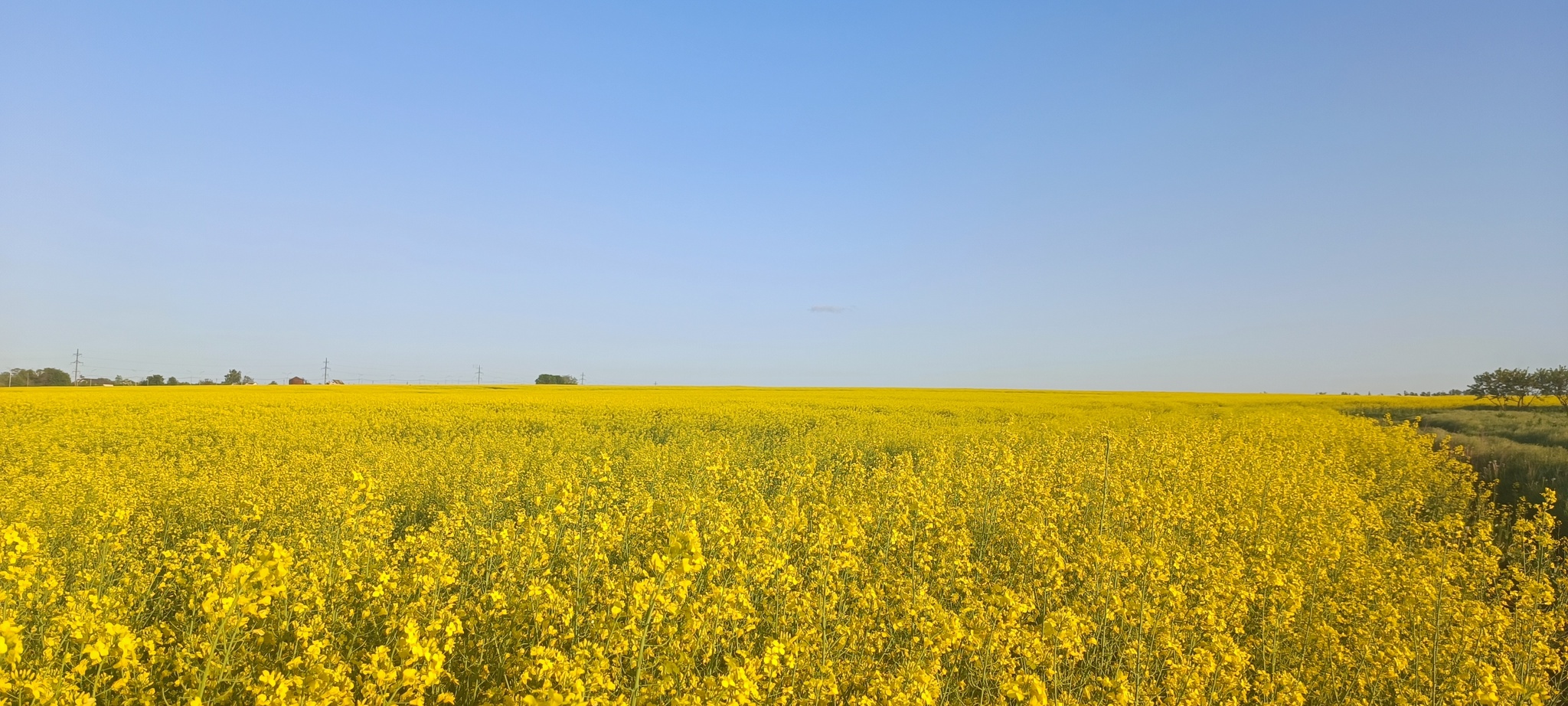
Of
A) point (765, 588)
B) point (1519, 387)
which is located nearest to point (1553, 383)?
point (1519, 387)

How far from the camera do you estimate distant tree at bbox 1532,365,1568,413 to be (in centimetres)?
3004

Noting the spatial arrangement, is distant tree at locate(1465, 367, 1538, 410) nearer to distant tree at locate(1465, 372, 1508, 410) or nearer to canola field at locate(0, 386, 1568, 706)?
distant tree at locate(1465, 372, 1508, 410)

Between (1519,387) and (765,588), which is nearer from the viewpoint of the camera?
(765,588)

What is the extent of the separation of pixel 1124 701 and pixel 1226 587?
2.06 meters

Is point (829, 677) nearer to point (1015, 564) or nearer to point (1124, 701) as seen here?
point (1124, 701)

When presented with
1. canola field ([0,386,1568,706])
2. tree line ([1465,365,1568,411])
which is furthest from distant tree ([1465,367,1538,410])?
canola field ([0,386,1568,706])

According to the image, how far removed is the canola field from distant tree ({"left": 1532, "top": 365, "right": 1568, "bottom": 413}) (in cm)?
2987

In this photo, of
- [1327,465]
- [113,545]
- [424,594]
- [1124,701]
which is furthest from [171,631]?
[1327,465]

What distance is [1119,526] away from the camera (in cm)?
654

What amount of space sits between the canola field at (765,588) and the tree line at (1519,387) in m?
30.0

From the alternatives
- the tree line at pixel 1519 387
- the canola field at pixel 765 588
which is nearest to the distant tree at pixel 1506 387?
the tree line at pixel 1519 387

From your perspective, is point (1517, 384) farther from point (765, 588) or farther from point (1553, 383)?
point (765, 588)

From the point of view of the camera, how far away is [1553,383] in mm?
30391

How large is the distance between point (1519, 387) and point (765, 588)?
142 ft
